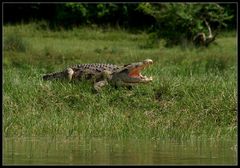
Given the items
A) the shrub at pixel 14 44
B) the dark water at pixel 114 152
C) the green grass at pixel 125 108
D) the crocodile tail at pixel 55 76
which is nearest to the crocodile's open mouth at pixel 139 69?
the green grass at pixel 125 108

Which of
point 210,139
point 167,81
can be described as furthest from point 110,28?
point 210,139

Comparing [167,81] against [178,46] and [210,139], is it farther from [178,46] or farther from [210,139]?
[178,46]

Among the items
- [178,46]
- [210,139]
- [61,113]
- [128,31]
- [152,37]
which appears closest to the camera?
[210,139]

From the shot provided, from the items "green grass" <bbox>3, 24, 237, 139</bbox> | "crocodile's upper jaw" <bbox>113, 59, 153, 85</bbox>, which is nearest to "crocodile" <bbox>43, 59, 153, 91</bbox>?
"crocodile's upper jaw" <bbox>113, 59, 153, 85</bbox>

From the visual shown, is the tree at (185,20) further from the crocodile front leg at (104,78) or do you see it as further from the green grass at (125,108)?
the crocodile front leg at (104,78)

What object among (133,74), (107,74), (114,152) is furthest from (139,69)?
(114,152)

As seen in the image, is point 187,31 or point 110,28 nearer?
point 187,31

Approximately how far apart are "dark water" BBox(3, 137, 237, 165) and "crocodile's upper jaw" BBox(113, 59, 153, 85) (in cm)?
294

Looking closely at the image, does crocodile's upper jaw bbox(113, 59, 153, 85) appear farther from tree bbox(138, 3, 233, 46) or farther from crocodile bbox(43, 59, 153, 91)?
tree bbox(138, 3, 233, 46)

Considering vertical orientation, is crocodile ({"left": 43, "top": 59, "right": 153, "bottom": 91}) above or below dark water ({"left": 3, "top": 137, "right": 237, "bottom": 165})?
above

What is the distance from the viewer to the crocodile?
44.0 ft

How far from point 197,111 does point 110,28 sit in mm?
23574

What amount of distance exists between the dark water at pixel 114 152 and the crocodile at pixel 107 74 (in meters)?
2.93

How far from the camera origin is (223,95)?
491 inches
